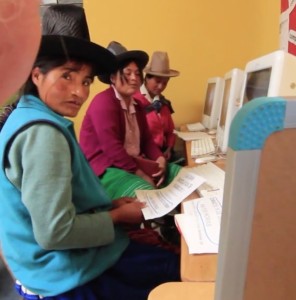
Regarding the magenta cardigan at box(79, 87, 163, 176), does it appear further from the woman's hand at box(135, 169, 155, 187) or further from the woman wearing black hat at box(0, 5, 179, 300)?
the woman wearing black hat at box(0, 5, 179, 300)

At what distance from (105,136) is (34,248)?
80 centimetres

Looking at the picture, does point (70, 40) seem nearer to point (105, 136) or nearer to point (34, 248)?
point (34, 248)

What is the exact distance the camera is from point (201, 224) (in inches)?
33.5

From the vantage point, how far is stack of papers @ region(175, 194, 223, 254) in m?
0.78

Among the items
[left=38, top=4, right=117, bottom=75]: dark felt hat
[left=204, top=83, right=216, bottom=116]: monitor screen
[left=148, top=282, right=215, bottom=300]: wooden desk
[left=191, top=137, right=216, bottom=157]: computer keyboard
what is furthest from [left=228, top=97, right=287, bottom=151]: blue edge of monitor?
[left=204, top=83, right=216, bottom=116]: monitor screen

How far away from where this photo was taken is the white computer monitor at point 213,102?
7.06ft

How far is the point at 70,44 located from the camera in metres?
0.89

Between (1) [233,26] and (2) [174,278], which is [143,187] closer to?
(2) [174,278]

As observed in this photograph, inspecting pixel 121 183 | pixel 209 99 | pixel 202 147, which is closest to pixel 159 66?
pixel 209 99

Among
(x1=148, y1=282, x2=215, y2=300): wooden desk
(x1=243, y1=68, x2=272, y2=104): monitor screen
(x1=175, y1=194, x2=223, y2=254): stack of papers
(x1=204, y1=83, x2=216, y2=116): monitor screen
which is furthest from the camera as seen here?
(x1=204, y1=83, x2=216, y2=116): monitor screen

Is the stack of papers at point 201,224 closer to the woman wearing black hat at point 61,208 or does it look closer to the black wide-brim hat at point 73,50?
the woman wearing black hat at point 61,208

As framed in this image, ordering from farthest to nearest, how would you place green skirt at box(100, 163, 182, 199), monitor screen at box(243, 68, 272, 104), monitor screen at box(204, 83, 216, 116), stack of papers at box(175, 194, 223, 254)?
monitor screen at box(204, 83, 216, 116) < green skirt at box(100, 163, 182, 199) < monitor screen at box(243, 68, 272, 104) < stack of papers at box(175, 194, 223, 254)

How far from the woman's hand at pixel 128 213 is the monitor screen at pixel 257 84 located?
1.51ft

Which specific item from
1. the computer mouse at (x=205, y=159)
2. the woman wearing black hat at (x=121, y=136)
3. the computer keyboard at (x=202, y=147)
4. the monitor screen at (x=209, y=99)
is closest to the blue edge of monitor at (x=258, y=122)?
the woman wearing black hat at (x=121, y=136)
